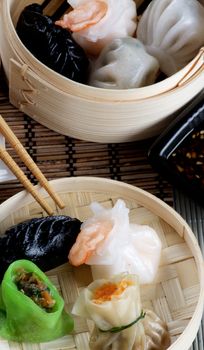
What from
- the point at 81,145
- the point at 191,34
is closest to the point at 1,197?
the point at 81,145

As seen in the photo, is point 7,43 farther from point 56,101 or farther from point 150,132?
point 150,132

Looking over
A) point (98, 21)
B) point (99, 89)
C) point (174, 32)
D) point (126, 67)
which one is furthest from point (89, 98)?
point (174, 32)

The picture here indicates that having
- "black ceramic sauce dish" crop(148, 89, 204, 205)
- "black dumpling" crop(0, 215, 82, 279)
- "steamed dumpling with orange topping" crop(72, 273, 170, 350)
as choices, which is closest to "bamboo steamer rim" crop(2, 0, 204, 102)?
"black ceramic sauce dish" crop(148, 89, 204, 205)

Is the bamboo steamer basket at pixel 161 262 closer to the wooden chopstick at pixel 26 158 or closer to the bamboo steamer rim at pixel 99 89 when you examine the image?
the wooden chopstick at pixel 26 158

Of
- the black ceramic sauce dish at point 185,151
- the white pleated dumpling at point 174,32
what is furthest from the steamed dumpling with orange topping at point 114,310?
the white pleated dumpling at point 174,32

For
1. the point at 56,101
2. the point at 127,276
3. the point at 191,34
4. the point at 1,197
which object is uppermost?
the point at 191,34
